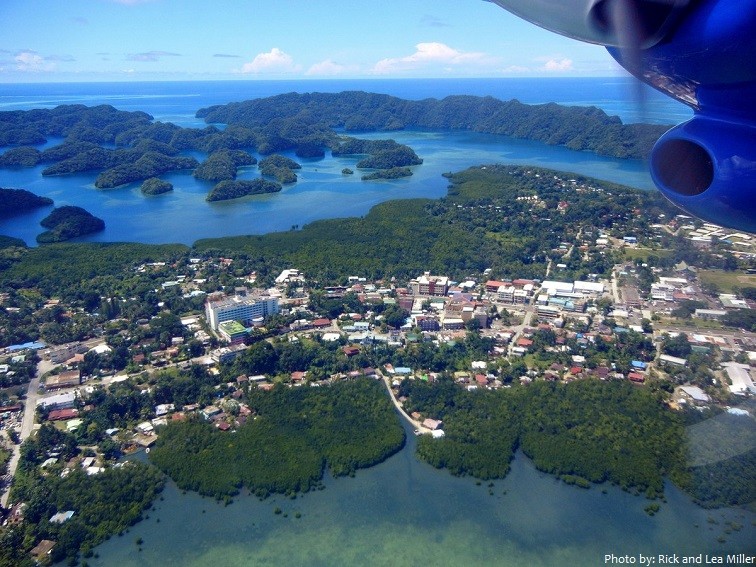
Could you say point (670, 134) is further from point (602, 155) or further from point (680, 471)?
point (602, 155)

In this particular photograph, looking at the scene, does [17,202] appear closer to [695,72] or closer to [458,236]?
[458,236]

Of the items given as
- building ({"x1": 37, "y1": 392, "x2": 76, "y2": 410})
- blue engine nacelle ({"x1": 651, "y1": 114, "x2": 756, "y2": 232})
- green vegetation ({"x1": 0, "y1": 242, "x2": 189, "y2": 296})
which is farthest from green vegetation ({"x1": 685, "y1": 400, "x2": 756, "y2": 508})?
green vegetation ({"x1": 0, "y1": 242, "x2": 189, "y2": 296})

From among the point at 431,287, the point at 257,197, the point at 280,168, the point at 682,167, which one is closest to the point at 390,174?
the point at 280,168

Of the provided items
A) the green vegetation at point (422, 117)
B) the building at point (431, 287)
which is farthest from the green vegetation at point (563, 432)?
the green vegetation at point (422, 117)

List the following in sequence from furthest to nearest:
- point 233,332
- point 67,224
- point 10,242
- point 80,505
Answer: point 67,224, point 10,242, point 233,332, point 80,505

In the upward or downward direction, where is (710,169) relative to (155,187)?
upward

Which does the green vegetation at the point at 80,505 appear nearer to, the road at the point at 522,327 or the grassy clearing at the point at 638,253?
the road at the point at 522,327

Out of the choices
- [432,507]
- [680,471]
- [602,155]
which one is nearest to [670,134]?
[432,507]
